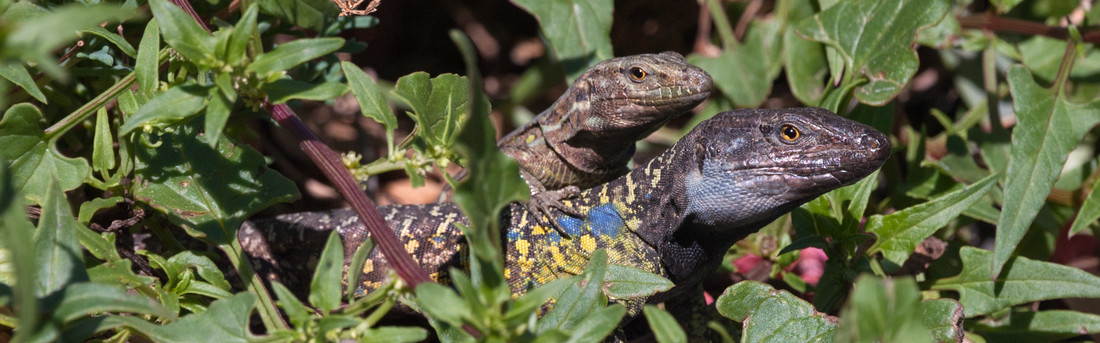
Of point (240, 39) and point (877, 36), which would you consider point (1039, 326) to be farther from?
point (240, 39)

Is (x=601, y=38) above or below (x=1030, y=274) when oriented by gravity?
above

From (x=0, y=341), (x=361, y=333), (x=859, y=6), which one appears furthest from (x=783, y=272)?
(x=0, y=341)

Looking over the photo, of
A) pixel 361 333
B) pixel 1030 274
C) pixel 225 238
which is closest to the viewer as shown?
pixel 361 333

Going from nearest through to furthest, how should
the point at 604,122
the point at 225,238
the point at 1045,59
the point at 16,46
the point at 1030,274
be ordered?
the point at 16,46 → the point at 225,238 → the point at 1030,274 → the point at 604,122 → the point at 1045,59

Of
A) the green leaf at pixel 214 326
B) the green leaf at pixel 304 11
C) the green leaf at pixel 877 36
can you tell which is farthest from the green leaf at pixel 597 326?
the green leaf at pixel 877 36

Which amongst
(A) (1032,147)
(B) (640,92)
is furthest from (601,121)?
(A) (1032,147)

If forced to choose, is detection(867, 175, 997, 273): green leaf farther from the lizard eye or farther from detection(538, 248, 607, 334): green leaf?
detection(538, 248, 607, 334): green leaf

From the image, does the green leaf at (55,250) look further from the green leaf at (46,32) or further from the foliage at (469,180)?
the green leaf at (46,32)

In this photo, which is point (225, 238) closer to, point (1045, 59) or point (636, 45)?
point (636, 45)
